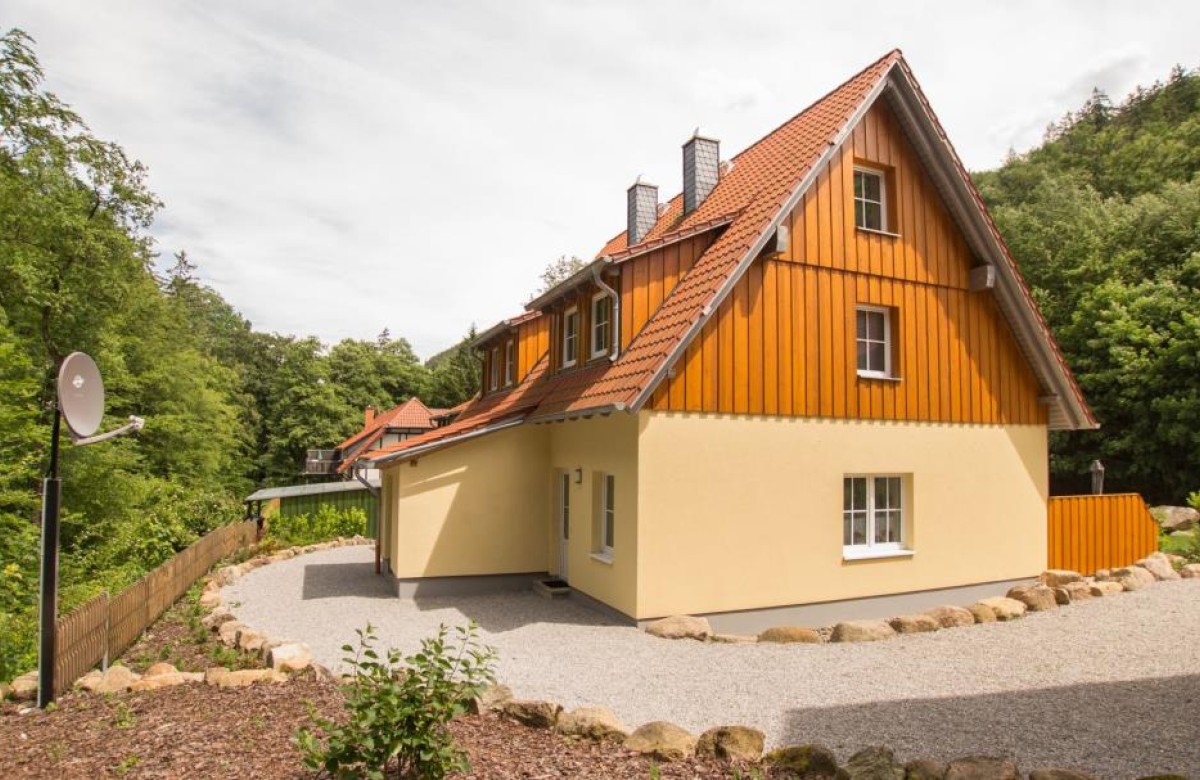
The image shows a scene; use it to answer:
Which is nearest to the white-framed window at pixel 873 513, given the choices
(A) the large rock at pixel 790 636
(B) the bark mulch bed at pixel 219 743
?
(A) the large rock at pixel 790 636

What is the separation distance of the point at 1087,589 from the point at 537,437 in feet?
31.5

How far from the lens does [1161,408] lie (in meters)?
22.7

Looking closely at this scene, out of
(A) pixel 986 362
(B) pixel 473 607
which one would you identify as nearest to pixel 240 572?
(B) pixel 473 607

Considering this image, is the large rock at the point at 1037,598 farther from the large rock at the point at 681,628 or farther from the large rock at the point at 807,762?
the large rock at the point at 807,762

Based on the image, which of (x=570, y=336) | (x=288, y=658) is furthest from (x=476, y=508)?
(x=288, y=658)

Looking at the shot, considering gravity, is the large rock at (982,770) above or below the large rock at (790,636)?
above

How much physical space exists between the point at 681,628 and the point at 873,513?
4.12 m

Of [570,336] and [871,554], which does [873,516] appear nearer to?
[871,554]

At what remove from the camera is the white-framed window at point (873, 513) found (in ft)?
37.5

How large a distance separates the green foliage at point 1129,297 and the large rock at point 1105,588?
13550 millimetres

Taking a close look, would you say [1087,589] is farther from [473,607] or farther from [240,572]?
[240,572]

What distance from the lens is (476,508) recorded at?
1273 cm

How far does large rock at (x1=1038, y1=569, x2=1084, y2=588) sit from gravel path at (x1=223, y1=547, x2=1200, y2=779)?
0.92 metres

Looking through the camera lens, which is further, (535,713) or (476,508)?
(476,508)
